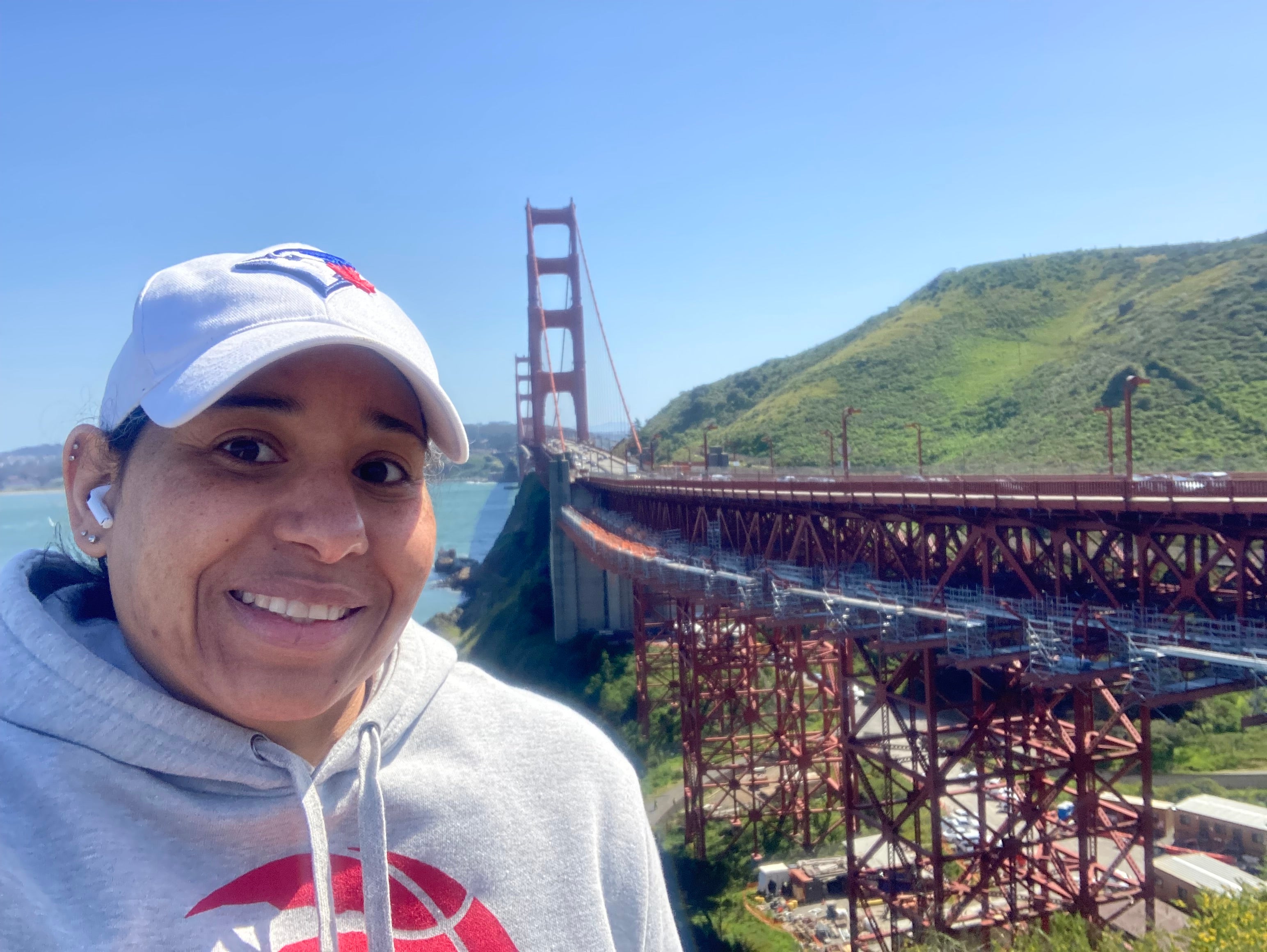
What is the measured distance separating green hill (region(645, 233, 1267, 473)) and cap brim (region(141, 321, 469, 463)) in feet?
52.9

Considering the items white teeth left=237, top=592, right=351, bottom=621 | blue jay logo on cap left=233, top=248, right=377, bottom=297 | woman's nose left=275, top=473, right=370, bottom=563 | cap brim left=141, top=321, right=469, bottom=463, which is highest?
blue jay logo on cap left=233, top=248, right=377, bottom=297

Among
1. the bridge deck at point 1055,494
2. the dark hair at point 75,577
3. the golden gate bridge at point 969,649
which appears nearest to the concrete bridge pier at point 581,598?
the golden gate bridge at point 969,649

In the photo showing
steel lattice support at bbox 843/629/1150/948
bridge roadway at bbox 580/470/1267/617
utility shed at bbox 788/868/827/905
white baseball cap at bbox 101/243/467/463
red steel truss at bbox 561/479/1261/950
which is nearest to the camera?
white baseball cap at bbox 101/243/467/463

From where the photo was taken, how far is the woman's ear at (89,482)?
131 cm

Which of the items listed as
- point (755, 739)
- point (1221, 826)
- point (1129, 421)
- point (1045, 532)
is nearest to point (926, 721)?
point (1045, 532)

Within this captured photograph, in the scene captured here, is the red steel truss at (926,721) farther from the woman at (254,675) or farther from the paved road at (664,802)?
the woman at (254,675)

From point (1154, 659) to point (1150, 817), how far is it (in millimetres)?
3034

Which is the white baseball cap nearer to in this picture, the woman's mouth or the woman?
the woman

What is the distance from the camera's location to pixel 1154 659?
7898 mm

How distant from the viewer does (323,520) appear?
4.10 feet

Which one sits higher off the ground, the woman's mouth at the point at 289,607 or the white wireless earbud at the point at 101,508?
Answer: the white wireless earbud at the point at 101,508

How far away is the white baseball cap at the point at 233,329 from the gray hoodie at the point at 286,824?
1.16ft

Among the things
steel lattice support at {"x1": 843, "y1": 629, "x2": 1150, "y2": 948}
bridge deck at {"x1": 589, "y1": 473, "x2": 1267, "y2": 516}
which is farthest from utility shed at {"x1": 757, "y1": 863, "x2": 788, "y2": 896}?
bridge deck at {"x1": 589, "y1": 473, "x2": 1267, "y2": 516}

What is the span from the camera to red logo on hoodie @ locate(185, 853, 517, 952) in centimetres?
116
